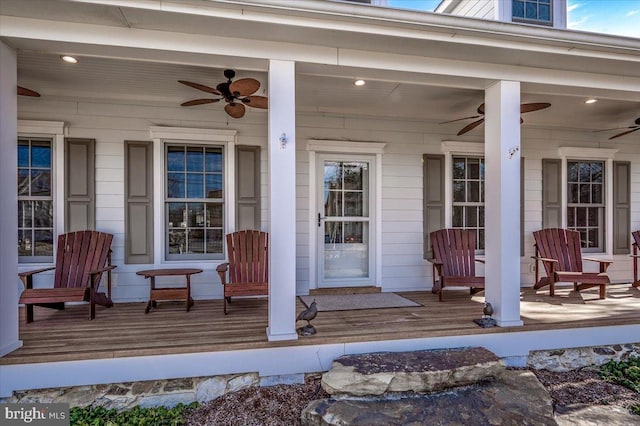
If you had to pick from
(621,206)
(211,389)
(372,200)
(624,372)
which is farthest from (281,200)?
(621,206)

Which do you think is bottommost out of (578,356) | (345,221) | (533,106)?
(578,356)

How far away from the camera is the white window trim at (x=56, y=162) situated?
4031mm

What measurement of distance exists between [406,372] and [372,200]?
2640 mm

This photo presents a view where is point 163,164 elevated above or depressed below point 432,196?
above

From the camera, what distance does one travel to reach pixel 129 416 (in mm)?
2553

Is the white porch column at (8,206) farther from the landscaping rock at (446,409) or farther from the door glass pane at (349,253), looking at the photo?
the door glass pane at (349,253)

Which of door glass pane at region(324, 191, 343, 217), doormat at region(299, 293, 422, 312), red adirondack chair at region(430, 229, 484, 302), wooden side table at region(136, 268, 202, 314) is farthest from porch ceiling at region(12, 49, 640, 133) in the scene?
doormat at region(299, 293, 422, 312)

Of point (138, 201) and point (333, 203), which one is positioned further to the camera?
point (333, 203)

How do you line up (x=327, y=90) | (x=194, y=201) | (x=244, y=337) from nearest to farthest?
(x=244, y=337), (x=327, y=90), (x=194, y=201)

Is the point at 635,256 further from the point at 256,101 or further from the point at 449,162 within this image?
the point at 256,101

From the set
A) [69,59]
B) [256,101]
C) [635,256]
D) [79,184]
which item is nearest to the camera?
[69,59]

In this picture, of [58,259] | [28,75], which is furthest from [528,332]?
[28,75]

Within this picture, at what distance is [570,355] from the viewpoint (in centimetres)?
337

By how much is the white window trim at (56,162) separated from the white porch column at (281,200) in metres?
2.87
